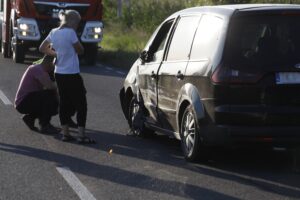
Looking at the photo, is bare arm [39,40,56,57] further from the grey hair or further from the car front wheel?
the car front wheel

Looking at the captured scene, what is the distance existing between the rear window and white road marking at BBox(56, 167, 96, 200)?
1889 mm

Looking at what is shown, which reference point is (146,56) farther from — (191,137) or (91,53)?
(91,53)

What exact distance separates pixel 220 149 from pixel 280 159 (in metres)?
0.81

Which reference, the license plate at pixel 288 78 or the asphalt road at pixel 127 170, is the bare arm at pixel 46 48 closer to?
the asphalt road at pixel 127 170

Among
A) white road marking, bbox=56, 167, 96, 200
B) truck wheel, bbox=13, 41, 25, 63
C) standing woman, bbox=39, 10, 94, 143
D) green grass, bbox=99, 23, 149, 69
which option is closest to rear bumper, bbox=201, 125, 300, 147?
white road marking, bbox=56, 167, 96, 200

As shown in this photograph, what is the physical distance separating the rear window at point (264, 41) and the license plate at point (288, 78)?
0.11 meters

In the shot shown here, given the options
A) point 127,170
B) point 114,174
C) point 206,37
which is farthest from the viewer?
point 206,37

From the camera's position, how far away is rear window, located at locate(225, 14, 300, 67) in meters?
8.11

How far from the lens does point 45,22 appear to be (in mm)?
22297

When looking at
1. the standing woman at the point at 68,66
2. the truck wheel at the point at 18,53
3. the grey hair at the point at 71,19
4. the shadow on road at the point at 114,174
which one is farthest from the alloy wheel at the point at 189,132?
the truck wheel at the point at 18,53

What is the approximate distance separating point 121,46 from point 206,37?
64.0ft

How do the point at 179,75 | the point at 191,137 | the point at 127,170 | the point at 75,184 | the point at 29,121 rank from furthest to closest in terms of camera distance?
1. the point at 29,121
2. the point at 179,75
3. the point at 191,137
4. the point at 127,170
5. the point at 75,184

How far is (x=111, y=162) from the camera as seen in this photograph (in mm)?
8883

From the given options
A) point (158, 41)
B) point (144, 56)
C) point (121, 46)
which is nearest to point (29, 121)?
point (144, 56)
